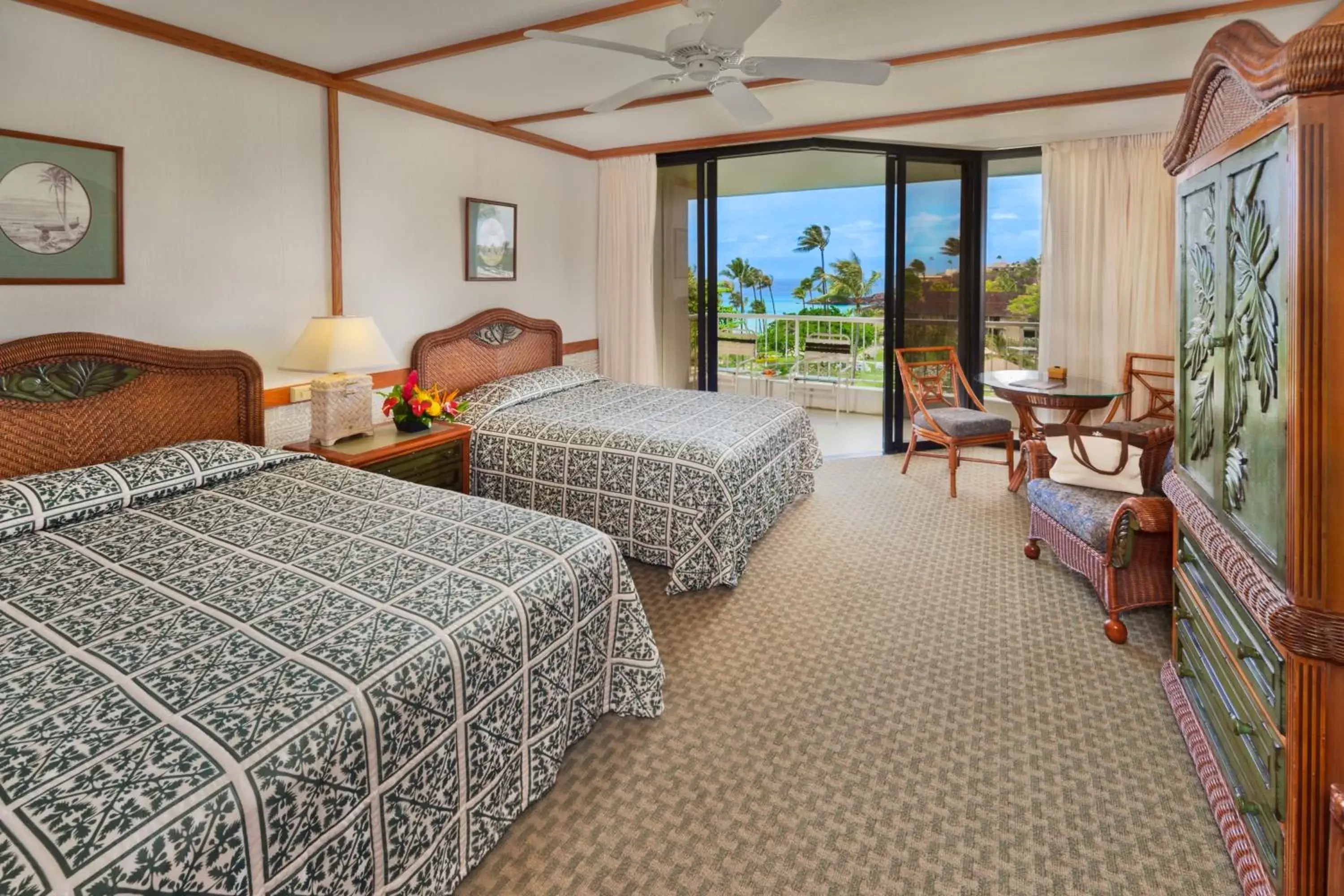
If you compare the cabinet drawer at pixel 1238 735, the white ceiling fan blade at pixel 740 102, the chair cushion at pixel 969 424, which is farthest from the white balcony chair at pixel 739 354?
the cabinet drawer at pixel 1238 735

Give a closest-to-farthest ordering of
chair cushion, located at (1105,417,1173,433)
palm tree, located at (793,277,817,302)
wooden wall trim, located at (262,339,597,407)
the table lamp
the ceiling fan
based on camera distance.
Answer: the ceiling fan < the table lamp < wooden wall trim, located at (262,339,597,407) < chair cushion, located at (1105,417,1173,433) < palm tree, located at (793,277,817,302)

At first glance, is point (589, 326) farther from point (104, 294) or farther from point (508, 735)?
point (508, 735)

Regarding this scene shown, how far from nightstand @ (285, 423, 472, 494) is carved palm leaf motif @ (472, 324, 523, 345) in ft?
3.37

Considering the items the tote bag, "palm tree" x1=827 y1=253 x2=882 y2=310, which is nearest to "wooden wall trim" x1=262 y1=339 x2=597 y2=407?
"palm tree" x1=827 y1=253 x2=882 y2=310

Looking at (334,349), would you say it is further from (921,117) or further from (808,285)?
(808,285)

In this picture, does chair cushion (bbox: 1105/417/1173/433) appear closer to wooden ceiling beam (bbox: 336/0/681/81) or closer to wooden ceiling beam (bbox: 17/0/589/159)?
wooden ceiling beam (bbox: 336/0/681/81)

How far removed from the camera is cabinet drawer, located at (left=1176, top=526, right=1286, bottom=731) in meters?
1.47

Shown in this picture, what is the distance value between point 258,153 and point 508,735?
9.70 ft

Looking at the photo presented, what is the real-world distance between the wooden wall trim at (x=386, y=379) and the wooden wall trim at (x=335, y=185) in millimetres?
467

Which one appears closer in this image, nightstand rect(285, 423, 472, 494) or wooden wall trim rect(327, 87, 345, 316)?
nightstand rect(285, 423, 472, 494)

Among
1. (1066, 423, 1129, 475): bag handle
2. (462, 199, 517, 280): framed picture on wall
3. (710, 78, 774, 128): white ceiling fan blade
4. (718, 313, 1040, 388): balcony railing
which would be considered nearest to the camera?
(710, 78, 774, 128): white ceiling fan blade

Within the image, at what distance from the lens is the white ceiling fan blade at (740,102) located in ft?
10.0

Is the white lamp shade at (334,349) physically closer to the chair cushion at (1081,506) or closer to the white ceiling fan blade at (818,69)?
the white ceiling fan blade at (818,69)

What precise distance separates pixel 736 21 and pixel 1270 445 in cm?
191
